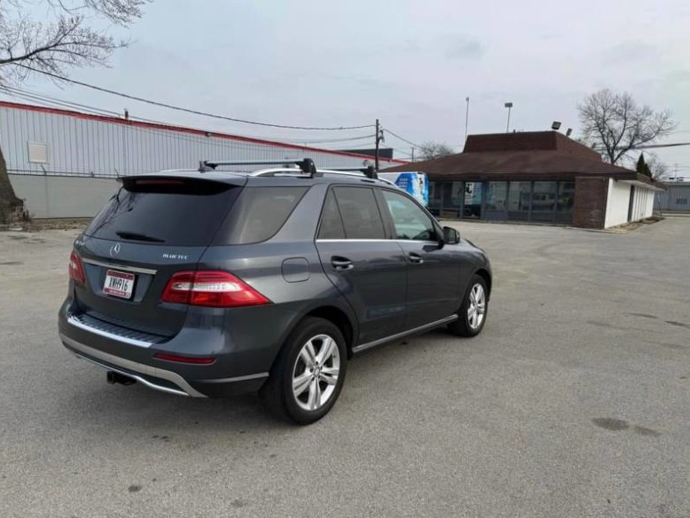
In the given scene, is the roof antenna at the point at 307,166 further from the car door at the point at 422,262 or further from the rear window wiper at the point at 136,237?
the rear window wiper at the point at 136,237

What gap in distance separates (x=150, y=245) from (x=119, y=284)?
353 millimetres

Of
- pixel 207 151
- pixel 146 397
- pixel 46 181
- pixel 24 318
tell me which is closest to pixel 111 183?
pixel 46 181

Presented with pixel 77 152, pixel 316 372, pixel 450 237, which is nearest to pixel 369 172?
pixel 450 237

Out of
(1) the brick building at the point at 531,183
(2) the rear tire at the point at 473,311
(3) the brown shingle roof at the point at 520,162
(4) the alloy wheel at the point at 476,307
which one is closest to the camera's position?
(2) the rear tire at the point at 473,311

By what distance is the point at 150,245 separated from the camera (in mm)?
3213

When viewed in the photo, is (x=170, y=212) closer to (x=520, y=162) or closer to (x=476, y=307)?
(x=476, y=307)

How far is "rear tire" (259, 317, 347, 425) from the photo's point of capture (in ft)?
10.8

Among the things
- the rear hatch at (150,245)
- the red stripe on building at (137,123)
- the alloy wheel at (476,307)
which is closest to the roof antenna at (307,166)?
the rear hatch at (150,245)

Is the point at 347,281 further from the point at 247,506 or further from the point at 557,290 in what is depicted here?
the point at 557,290

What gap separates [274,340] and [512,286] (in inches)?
273

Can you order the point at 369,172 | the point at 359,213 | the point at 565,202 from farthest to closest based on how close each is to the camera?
the point at 565,202 → the point at 369,172 → the point at 359,213

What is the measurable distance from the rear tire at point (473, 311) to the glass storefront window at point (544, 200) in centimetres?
2529

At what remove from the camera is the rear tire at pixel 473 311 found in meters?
5.49

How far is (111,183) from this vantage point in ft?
92.8
